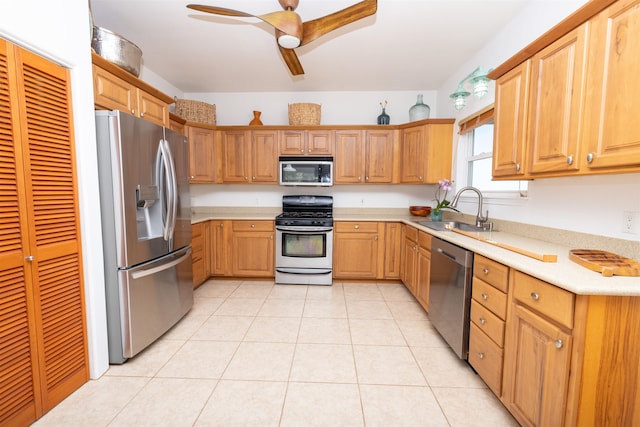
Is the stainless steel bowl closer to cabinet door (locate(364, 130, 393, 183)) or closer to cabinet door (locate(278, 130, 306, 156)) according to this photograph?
cabinet door (locate(278, 130, 306, 156))

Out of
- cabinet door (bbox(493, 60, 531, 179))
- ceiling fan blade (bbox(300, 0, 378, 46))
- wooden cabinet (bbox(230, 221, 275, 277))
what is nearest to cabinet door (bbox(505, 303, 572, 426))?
cabinet door (bbox(493, 60, 531, 179))

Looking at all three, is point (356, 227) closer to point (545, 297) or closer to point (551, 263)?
point (551, 263)

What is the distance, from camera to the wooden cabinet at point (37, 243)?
124cm

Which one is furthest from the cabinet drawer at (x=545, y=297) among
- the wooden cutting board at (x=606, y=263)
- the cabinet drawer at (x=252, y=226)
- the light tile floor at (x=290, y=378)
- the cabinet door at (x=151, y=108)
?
the cabinet door at (x=151, y=108)

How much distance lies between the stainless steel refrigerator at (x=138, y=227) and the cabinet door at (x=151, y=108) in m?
0.30

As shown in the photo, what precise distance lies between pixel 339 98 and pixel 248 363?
3422 millimetres

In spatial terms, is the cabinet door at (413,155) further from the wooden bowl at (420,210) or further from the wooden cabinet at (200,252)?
the wooden cabinet at (200,252)

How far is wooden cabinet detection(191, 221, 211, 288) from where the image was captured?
3.10m

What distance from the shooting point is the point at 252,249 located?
3494mm

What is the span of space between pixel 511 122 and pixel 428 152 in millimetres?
1535

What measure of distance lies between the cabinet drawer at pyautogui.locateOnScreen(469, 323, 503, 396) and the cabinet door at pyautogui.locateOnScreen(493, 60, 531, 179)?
3.45 feet

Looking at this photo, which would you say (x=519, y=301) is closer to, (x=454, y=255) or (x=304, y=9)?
(x=454, y=255)

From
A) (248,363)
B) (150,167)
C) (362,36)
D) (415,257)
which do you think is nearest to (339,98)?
(362,36)

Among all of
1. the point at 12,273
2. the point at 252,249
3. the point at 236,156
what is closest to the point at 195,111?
the point at 236,156
